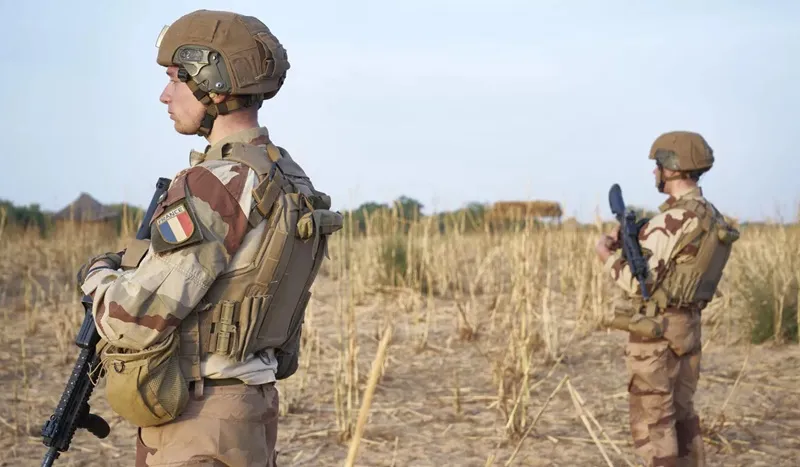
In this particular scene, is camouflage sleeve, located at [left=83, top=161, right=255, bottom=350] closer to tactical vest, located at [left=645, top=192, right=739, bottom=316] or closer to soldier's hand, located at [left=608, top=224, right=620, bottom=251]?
tactical vest, located at [left=645, top=192, right=739, bottom=316]

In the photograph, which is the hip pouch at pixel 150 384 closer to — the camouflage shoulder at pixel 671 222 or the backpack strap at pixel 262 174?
the backpack strap at pixel 262 174

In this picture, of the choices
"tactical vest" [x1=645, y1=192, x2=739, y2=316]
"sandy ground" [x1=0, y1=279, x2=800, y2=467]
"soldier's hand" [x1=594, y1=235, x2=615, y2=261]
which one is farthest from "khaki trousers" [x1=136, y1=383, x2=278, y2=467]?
"soldier's hand" [x1=594, y1=235, x2=615, y2=261]

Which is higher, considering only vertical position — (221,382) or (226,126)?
(226,126)

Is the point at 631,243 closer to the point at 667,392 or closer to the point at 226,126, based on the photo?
the point at 667,392

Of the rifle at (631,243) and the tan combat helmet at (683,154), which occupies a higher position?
the tan combat helmet at (683,154)

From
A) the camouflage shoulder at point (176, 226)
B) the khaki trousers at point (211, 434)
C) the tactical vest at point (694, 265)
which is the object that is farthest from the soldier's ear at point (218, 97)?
the tactical vest at point (694, 265)

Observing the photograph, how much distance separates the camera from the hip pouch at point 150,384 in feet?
7.25

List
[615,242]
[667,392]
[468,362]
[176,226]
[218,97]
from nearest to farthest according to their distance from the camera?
[176,226]
[218,97]
[667,392]
[615,242]
[468,362]

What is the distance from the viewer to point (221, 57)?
2426 mm

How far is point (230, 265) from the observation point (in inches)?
Answer: 90.7

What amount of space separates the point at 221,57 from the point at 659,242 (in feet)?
9.56

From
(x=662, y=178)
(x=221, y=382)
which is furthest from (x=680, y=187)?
(x=221, y=382)

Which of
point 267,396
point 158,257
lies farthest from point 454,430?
point 158,257

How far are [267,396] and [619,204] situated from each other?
3089mm
